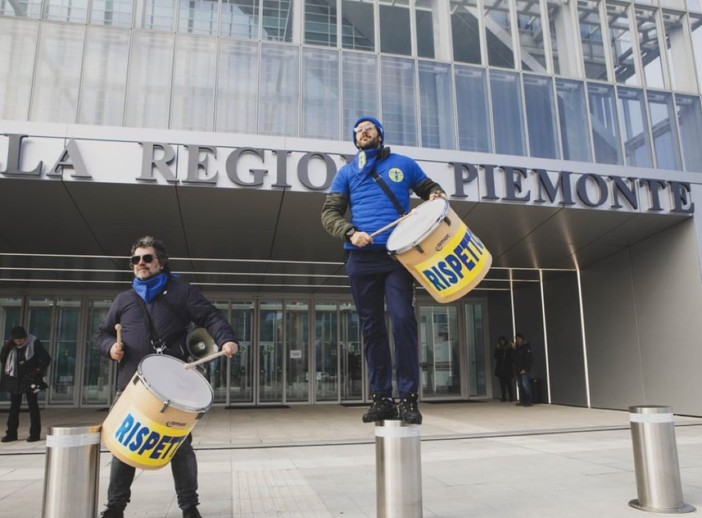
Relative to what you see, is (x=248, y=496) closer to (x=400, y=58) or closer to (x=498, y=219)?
(x=498, y=219)

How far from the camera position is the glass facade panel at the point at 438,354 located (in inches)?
639

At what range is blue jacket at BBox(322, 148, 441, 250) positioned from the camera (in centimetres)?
317

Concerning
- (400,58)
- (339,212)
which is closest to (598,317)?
(400,58)

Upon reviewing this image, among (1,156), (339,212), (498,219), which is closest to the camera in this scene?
(339,212)

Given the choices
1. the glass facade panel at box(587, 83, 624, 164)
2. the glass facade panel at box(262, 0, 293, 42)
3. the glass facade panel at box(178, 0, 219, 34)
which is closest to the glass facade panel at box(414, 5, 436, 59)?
the glass facade panel at box(262, 0, 293, 42)

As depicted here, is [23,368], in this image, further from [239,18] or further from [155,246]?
[239,18]

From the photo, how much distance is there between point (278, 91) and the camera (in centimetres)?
1026

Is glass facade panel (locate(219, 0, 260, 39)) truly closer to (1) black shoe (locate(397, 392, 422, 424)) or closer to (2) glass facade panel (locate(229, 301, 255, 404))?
(2) glass facade panel (locate(229, 301, 255, 404))

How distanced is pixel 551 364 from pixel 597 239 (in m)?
4.57

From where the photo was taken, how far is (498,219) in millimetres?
10047

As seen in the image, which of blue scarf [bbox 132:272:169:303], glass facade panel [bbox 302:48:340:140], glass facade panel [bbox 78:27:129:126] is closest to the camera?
blue scarf [bbox 132:272:169:303]

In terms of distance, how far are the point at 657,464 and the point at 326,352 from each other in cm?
1188

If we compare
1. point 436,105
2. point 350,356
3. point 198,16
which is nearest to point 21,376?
point 198,16

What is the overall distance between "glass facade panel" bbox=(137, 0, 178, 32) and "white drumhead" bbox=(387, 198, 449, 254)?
29.5ft
